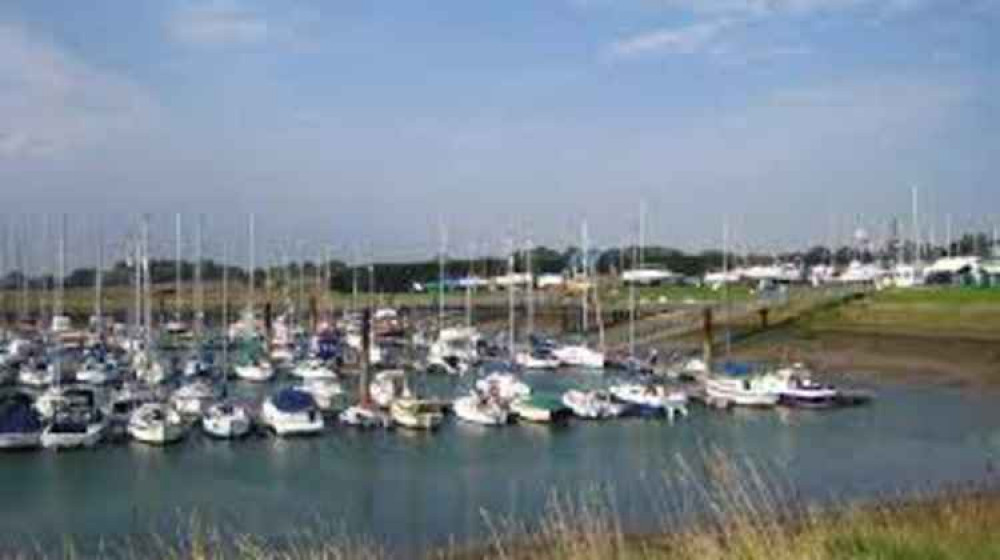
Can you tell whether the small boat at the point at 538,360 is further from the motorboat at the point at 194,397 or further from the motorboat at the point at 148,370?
the motorboat at the point at 194,397

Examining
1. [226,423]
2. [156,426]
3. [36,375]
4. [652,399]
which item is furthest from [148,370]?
[652,399]

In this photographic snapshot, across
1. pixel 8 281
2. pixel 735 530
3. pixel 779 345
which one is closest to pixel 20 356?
pixel 8 281

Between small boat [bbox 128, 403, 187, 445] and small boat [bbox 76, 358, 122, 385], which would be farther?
small boat [bbox 76, 358, 122, 385]

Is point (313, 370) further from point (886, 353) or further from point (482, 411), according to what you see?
point (886, 353)

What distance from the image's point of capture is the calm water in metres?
34.5

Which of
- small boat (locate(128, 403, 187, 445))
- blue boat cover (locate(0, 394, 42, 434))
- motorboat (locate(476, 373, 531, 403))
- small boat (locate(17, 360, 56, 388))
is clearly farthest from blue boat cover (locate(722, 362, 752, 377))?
blue boat cover (locate(0, 394, 42, 434))

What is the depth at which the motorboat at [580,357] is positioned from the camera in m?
77.2

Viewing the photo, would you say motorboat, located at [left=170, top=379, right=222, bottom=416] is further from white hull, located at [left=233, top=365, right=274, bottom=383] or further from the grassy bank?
the grassy bank

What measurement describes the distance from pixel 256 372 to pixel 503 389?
1665 cm

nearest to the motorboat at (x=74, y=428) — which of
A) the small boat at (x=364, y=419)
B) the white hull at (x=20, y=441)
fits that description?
the white hull at (x=20, y=441)

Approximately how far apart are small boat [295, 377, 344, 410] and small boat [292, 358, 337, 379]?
40.3 inches

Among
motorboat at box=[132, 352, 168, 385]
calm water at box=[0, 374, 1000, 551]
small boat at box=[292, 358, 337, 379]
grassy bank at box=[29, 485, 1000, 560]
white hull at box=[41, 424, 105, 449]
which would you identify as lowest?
calm water at box=[0, 374, 1000, 551]

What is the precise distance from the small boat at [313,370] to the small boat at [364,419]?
12.7 meters

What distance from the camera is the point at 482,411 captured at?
53.7 metres
